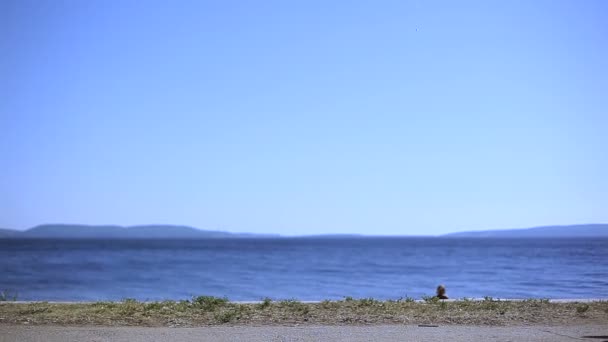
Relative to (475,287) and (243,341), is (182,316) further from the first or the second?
(475,287)

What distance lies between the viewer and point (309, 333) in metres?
8.70

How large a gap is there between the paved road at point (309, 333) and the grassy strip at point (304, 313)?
0.43 meters

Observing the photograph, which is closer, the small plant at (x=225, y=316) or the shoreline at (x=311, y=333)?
the shoreline at (x=311, y=333)

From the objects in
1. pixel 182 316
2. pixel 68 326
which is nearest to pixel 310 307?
pixel 182 316

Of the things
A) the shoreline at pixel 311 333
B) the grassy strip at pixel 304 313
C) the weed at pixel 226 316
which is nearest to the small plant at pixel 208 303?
the grassy strip at pixel 304 313

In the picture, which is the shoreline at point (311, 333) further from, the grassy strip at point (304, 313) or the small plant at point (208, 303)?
the small plant at point (208, 303)

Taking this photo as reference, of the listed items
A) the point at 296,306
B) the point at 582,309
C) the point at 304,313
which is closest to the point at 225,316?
the point at 304,313

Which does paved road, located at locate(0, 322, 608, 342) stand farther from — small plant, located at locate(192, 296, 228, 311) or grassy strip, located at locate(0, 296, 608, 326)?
small plant, located at locate(192, 296, 228, 311)

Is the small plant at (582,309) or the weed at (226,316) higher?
the small plant at (582,309)

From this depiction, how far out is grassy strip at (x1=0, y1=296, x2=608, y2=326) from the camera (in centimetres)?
→ 959

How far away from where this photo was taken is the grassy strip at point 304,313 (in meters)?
9.59

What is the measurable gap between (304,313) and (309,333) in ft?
4.98

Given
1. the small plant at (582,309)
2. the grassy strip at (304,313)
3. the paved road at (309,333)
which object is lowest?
the paved road at (309,333)

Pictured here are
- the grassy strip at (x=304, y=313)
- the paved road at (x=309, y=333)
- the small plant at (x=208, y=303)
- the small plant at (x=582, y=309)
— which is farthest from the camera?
the small plant at (x=208, y=303)
